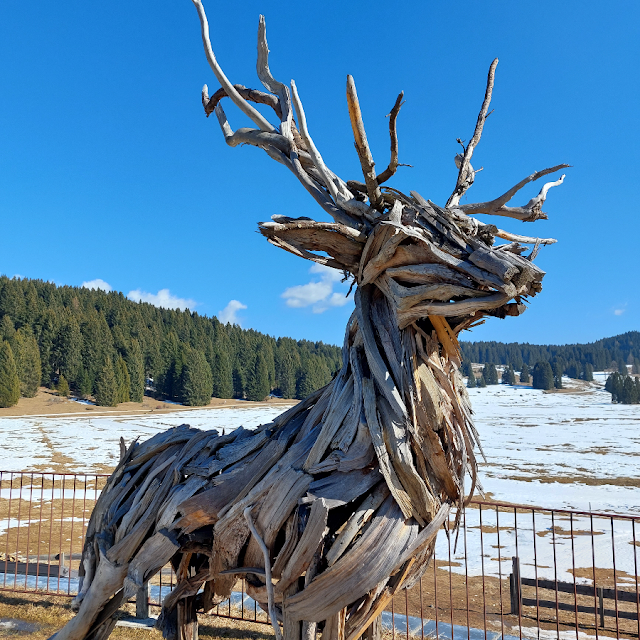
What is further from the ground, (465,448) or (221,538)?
(465,448)

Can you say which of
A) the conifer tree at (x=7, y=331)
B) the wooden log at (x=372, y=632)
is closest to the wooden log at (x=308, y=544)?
the wooden log at (x=372, y=632)

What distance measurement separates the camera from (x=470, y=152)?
10.7ft

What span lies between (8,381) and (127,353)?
57.6ft

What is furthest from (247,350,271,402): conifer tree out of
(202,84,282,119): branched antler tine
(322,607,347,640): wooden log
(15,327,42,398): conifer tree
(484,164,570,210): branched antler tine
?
(322,607,347,640): wooden log

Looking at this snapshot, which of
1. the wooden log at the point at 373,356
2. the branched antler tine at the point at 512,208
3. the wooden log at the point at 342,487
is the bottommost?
the wooden log at the point at 342,487

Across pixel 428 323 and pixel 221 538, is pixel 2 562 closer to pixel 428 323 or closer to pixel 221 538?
pixel 221 538

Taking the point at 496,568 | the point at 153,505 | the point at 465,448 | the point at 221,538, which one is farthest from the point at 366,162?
the point at 496,568

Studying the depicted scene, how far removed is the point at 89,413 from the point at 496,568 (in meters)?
40.9

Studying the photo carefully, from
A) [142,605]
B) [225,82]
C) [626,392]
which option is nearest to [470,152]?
[225,82]

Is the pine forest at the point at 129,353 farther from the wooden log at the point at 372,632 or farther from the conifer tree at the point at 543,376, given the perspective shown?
the wooden log at the point at 372,632

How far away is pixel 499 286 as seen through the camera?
7.39 feet

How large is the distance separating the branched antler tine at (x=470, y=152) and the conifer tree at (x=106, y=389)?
52.8m

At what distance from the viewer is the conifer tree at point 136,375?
57.0 m

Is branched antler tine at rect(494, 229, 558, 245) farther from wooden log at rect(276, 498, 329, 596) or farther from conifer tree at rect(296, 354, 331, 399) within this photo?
conifer tree at rect(296, 354, 331, 399)
